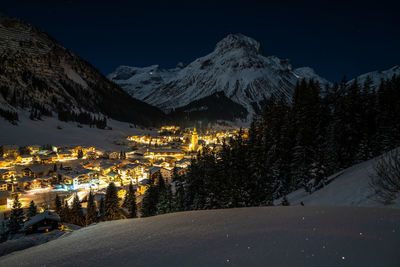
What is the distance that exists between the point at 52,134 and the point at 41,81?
63.6 meters

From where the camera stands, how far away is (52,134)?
324 feet

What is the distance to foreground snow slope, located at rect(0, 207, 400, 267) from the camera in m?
2.85

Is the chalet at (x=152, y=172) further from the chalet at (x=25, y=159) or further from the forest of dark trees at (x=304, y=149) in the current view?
the chalet at (x=25, y=159)

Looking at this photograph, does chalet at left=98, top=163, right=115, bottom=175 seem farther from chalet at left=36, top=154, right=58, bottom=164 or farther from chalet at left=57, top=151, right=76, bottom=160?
chalet at left=57, top=151, right=76, bottom=160

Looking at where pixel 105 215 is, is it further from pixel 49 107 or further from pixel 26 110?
pixel 49 107

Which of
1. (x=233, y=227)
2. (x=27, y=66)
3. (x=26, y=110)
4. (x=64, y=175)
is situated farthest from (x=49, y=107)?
(x=233, y=227)

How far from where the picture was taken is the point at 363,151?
19484 mm

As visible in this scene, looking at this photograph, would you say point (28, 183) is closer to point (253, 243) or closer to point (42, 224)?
point (42, 224)

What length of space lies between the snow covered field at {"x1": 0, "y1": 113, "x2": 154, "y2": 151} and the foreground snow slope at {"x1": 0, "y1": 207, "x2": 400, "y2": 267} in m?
95.9

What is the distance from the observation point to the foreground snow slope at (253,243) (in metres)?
2.85

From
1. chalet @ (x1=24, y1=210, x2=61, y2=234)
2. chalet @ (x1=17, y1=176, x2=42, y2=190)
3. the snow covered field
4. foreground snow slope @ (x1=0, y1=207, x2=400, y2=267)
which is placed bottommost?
chalet @ (x1=17, y1=176, x2=42, y2=190)

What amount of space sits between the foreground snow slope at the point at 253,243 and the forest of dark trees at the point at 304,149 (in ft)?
42.6

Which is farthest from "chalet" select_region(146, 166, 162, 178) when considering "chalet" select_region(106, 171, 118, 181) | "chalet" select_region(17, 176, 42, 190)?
"chalet" select_region(17, 176, 42, 190)

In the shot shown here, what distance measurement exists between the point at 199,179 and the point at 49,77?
6876 inches
